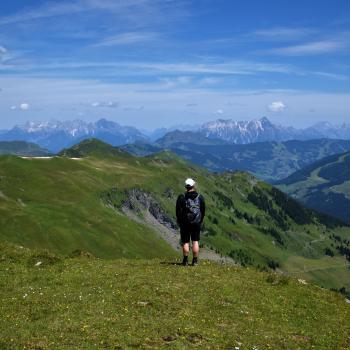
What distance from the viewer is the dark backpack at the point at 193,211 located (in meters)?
33.9

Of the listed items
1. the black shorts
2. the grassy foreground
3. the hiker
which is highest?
the hiker

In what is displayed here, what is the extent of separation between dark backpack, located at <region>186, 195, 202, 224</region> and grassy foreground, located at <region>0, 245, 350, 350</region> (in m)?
3.64

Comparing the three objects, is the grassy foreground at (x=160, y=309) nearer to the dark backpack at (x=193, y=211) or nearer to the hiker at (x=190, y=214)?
the hiker at (x=190, y=214)

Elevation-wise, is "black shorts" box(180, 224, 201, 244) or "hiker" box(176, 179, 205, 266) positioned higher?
"hiker" box(176, 179, 205, 266)

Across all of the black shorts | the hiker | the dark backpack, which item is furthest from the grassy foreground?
the dark backpack

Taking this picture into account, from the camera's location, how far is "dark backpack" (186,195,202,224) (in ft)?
111

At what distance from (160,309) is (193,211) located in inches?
358

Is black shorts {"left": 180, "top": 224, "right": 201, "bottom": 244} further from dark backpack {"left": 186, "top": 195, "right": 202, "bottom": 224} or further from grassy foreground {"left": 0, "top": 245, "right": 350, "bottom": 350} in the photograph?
grassy foreground {"left": 0, "top": 245, "right": 350, "bottom": 350}

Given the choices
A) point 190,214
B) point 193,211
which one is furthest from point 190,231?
point 193,211

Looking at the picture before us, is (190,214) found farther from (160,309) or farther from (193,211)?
(160,309)

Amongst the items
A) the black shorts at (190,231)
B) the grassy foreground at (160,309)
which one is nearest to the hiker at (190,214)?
the black shorts at (190,231)

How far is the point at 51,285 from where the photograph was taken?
1217 inches

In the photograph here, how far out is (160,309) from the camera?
86.6ft

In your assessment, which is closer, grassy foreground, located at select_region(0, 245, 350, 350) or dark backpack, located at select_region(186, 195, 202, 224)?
grassy foreground, located at select_region(0, 245, 350, 350)
